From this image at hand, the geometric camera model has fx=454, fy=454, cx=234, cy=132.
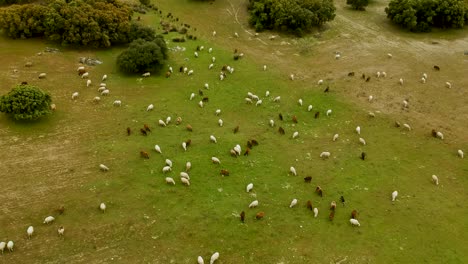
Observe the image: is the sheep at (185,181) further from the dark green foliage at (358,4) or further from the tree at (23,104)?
the dark green foliage at (358,4)

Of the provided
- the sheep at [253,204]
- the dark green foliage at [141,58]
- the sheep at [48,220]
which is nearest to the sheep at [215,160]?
the sheep at [253,204]

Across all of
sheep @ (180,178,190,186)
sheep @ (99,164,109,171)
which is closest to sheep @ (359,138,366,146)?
sheep @ (180,178,190,186)

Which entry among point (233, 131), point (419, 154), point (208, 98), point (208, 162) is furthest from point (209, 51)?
point (419, 154)

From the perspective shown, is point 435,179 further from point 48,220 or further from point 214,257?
point 48,220

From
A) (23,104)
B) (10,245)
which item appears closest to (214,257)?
(10,245)

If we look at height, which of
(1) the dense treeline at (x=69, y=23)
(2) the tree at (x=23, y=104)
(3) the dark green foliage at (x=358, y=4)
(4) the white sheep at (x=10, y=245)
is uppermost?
(3) the dark green foliage at (x=358, y=4)

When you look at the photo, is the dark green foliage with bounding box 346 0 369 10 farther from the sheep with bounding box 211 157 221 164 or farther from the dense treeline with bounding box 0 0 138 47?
the sheep with bounding box 211 157 221 164

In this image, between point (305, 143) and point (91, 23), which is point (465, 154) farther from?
point (91, 23)
